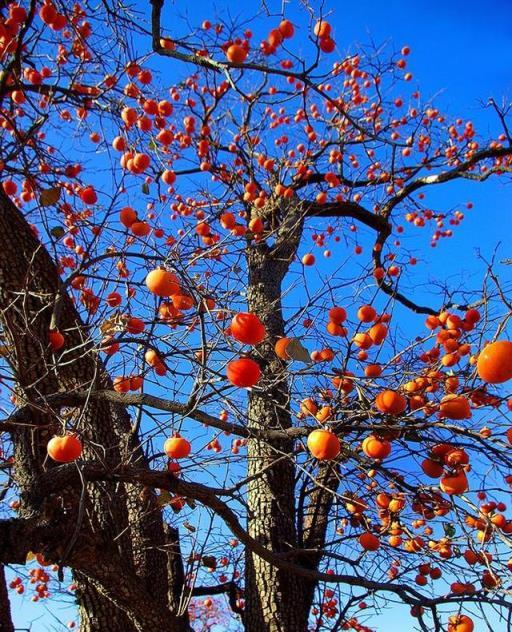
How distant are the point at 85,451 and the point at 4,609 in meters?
0.91

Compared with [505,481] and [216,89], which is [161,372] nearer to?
[505,481]

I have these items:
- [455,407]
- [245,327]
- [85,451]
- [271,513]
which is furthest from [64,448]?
[271,513]

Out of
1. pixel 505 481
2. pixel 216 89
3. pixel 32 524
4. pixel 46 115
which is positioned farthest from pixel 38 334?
pixel 216 89

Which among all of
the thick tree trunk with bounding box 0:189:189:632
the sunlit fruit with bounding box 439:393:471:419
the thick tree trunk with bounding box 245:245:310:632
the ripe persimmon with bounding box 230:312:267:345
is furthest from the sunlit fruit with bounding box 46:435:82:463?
the sunlit fruit with bounding box 439:393:471:419

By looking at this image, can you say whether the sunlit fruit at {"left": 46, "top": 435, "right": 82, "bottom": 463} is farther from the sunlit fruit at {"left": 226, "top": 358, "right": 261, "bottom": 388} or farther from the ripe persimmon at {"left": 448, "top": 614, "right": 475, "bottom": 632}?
the ripe persimmon at {"left": 448, "top": 614, "right": 475, "bottom": 632}

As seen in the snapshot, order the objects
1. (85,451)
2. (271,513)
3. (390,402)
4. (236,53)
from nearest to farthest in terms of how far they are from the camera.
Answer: (390,402)
(85,451)
(236,53)
(271,513)

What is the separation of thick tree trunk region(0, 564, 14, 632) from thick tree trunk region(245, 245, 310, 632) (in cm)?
142

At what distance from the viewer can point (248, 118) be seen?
6066 millimetres

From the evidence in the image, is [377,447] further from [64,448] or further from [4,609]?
[4,609]

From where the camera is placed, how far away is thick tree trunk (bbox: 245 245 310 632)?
3.36 m

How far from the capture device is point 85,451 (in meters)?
3.26

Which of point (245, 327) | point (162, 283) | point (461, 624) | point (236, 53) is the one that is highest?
point (236, 53)

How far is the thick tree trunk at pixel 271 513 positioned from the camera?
3363 mm

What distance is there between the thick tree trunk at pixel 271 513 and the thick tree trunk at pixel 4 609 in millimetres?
1416
